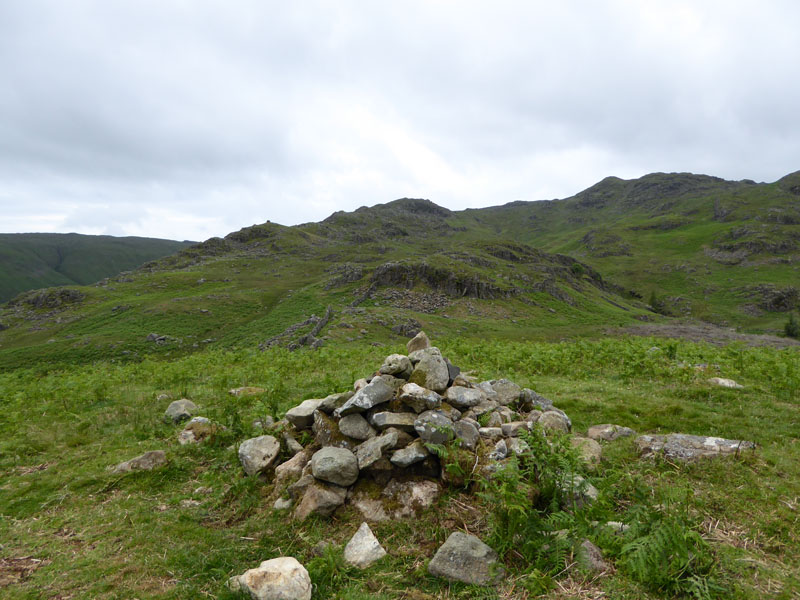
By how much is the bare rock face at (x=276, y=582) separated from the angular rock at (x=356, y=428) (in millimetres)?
3239

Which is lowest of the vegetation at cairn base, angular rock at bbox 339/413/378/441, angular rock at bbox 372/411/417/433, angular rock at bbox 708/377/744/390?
the vegetation at cairn base

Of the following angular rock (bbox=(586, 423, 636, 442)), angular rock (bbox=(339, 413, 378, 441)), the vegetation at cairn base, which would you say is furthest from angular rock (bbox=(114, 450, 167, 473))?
angular rock (bbox=(586, 423, 636, 442))

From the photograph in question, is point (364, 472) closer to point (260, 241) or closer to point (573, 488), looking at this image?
point (573, 488)

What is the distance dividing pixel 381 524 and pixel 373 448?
4.80 feet

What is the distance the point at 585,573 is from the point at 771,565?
276 cm

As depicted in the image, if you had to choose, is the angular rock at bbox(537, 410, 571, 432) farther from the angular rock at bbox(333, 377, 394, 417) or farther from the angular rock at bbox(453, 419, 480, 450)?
the angular rock at bbox(333, 377, 394, 417)

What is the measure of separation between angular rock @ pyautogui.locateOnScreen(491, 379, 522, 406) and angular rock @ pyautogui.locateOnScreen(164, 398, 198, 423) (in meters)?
10.5

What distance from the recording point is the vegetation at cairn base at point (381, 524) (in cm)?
554

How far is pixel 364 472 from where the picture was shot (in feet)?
26.9

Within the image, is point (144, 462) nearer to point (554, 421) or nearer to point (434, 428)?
point (434, 428)

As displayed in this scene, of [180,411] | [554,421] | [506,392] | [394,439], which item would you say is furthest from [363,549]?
[180,411]

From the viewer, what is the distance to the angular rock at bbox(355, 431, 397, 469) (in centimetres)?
799

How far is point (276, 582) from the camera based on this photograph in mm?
5359

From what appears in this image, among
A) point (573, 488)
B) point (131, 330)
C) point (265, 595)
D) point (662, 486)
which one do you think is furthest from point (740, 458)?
point (131, 330)
